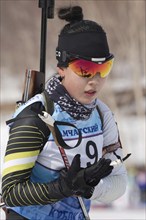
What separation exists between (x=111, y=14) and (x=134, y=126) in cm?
359

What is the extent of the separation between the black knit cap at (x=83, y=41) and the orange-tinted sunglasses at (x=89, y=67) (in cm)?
2

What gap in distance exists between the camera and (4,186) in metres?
1.86

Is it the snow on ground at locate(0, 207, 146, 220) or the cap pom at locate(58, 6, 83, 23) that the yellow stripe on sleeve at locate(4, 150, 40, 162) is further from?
the snow on ground at locate(0, 207, 146, 220)

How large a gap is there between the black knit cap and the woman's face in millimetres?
48

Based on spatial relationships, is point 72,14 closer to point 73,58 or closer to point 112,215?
point 73,58

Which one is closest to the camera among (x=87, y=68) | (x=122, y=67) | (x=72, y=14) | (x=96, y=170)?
(x=96, y=170)

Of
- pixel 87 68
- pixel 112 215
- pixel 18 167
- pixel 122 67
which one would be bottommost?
pixel 122 67

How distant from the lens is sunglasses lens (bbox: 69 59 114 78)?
1897 millimetres

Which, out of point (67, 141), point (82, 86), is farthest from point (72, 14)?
point (67, 141)

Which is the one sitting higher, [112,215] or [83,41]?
[83,41]

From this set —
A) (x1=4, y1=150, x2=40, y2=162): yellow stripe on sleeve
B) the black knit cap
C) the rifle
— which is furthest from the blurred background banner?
(x1=4, y1=150, x2=40, y2=162): yellow stripe on sleeve

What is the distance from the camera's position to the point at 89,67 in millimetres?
1900

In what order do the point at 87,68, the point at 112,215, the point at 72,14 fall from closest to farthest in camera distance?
the point at 87,68, the point at 72,14, the point at 112,215

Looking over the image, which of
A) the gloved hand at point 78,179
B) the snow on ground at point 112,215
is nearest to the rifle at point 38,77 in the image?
the gloved hand at point 78,179
